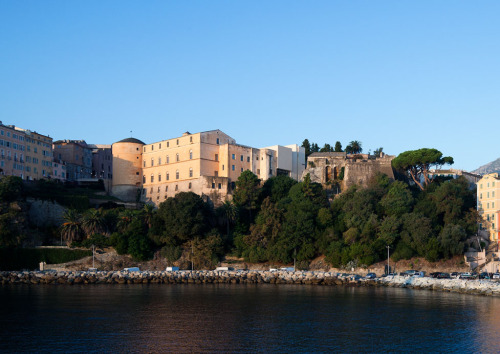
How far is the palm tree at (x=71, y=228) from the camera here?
6494 cm

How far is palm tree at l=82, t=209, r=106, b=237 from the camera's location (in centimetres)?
6531

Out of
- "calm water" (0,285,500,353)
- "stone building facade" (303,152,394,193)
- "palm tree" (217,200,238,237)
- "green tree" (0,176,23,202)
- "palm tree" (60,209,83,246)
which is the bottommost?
"calm water" (0,285,500,353)

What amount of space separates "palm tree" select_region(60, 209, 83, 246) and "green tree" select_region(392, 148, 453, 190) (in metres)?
42.3

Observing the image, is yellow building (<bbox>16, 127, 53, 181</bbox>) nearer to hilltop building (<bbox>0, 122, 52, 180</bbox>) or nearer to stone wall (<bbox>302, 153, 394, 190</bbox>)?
hilltop building (<bbox>0, 122, 52, 180</bbox>)

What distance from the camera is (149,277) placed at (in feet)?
194

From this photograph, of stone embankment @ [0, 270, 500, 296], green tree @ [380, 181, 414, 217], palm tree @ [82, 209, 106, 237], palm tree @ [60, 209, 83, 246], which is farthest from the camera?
palm tree @ [82, 209, 106, 237]

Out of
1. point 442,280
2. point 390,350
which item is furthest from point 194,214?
point 390,350

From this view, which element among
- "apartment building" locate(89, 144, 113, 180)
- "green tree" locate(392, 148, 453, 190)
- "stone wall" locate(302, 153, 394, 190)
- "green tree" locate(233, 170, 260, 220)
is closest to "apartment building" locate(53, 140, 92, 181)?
"apartment building" locate(89, 144, 113, 180)

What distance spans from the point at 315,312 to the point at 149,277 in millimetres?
27518

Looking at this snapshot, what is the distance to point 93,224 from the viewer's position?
65.3 meters

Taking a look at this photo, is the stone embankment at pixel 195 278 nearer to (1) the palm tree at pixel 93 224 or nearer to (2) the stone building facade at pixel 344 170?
(1) the palm tree at pixel 93 224

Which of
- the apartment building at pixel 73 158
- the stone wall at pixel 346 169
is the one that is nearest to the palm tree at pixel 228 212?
the stone wall at pixel 346 169

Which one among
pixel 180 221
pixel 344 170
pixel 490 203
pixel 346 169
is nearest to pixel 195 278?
pixel 180 221

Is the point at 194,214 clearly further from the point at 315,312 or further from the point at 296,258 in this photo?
the point at 315,312
